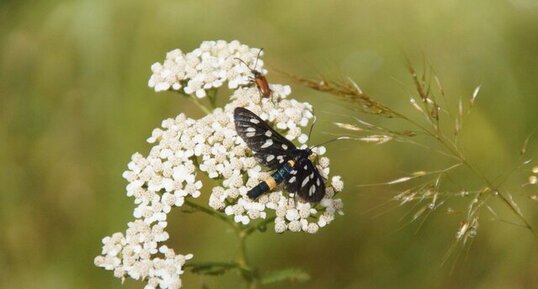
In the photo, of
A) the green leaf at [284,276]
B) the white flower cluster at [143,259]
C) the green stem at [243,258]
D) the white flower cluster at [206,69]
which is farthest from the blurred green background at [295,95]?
the white flower cluster at [143,259]

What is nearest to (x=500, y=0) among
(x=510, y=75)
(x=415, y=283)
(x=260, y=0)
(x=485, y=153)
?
(x=510, y=75)

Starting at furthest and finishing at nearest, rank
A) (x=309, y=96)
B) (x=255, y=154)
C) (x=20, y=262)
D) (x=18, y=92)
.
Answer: (x=18, y=92), (x=309, y=96), (x=20, y=262), (x=255, y=154)

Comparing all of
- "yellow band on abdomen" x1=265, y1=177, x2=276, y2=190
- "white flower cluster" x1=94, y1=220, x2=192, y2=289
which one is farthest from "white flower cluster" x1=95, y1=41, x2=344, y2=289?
"yellow band on abdomen" x1=265, y1=177, x2=276, y2=190

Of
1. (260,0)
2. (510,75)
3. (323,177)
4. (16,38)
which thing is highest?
(16,38)

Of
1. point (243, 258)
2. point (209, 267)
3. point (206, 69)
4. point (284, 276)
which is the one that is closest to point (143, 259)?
point (209, 267)

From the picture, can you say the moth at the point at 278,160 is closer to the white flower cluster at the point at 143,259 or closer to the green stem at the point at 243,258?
the green stem at the point at 243,258

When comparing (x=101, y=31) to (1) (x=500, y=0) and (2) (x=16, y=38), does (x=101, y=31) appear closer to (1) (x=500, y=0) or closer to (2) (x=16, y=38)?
(2) (x=16, y=38)

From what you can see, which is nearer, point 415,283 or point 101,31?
point 415,283
